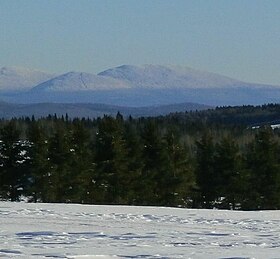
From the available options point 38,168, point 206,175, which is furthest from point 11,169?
point 206,175

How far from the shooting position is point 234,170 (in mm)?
46344

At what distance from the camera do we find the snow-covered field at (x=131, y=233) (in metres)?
14.8

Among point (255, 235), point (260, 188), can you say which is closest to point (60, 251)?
point (255, 235)

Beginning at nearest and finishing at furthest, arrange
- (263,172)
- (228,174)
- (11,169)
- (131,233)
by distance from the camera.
→ (131,233) → (11,169) → (228,174) → (263,172)

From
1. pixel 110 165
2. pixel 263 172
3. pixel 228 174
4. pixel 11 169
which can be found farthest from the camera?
pixel 263 172

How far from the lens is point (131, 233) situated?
18.6 m

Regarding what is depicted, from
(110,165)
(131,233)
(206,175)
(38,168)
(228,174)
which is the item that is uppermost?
(131,233)

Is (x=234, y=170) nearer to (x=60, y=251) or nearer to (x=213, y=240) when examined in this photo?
(x=213, y=240)

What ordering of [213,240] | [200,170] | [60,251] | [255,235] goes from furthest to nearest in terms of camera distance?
[200,170]
[255,235]
[213,240]
[60,251]

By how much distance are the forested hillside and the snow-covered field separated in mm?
17234

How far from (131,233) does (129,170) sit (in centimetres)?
2653

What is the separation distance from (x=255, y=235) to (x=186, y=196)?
26.7 meters

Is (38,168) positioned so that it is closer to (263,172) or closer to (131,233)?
(263,172)

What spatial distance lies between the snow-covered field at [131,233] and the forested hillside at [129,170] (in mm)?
17234
